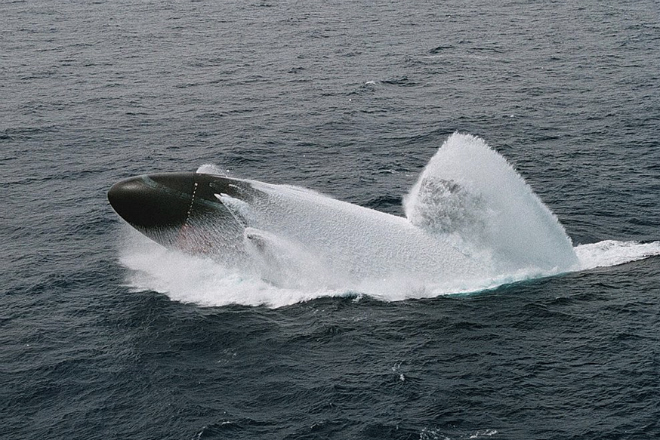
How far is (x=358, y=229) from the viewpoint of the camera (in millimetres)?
58312

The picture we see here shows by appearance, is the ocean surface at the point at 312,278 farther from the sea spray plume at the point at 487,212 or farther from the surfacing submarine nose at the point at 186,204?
the surfacing submarine nose at the point at 186,204

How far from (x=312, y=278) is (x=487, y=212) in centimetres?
1276

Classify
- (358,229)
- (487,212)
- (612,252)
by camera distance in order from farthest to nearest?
1. (612,252)
2. (487,212)
3. (358,229)

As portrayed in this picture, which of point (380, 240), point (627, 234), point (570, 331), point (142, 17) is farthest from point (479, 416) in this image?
point (142, 17)

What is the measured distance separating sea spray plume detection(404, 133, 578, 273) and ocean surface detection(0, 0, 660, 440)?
2.53 ft

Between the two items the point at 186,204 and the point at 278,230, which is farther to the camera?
the point at 186,204

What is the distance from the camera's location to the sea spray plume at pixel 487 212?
5878cm

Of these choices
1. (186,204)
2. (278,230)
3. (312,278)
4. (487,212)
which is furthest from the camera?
(487,212)

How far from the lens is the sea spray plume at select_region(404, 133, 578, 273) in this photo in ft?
193

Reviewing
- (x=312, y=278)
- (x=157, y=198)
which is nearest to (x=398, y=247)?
(x=312, y=278)

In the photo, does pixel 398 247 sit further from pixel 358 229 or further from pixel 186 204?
pixel 186 204

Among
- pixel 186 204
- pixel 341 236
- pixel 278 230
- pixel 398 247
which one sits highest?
pixel 186 204

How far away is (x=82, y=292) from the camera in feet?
197

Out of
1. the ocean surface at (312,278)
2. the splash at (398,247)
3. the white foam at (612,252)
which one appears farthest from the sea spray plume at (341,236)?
the white foam at (612,252)
